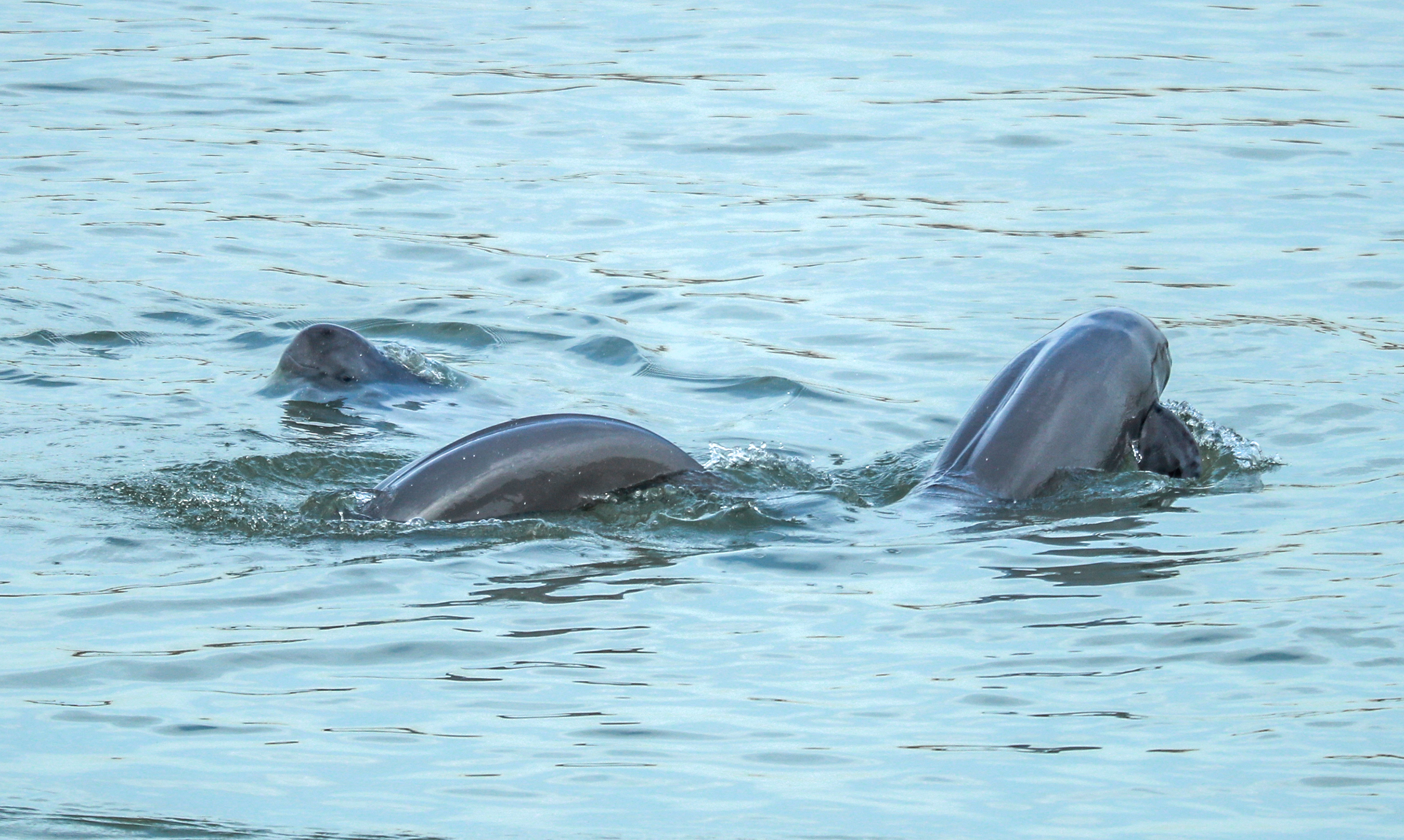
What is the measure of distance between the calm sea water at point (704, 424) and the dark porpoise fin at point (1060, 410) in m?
0.20

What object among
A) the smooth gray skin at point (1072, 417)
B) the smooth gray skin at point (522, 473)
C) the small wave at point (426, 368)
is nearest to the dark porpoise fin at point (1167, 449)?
the smooth gray skin at point (1072, 417)

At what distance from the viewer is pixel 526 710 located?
544cm

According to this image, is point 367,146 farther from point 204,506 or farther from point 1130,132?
point 204,506

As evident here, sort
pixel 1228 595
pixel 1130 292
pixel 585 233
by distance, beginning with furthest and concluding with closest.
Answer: pixel 585 233, pixel 1130 292, pixel 1228 595

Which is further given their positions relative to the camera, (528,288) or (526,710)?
(528,288)

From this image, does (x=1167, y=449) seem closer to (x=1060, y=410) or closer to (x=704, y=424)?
(x=1060, y=410)

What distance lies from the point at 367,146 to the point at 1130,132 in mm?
6065

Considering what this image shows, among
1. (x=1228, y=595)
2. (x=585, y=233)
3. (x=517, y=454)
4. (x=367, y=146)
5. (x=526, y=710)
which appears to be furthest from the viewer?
(x=367, y=146)

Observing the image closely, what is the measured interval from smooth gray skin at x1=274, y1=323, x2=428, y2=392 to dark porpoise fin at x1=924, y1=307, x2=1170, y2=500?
3303mm

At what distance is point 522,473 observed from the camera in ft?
23.8

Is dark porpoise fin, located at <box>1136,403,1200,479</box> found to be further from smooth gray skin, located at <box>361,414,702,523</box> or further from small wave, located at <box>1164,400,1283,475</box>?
smooth gray skin, located at <box>361,414,702,523</box>

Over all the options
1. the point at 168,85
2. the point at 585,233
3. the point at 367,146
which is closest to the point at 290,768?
the point at 585,233

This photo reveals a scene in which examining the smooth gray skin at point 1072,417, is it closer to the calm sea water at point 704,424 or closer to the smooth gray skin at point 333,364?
the calm sea water at point 704,424

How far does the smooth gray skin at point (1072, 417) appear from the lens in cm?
775
